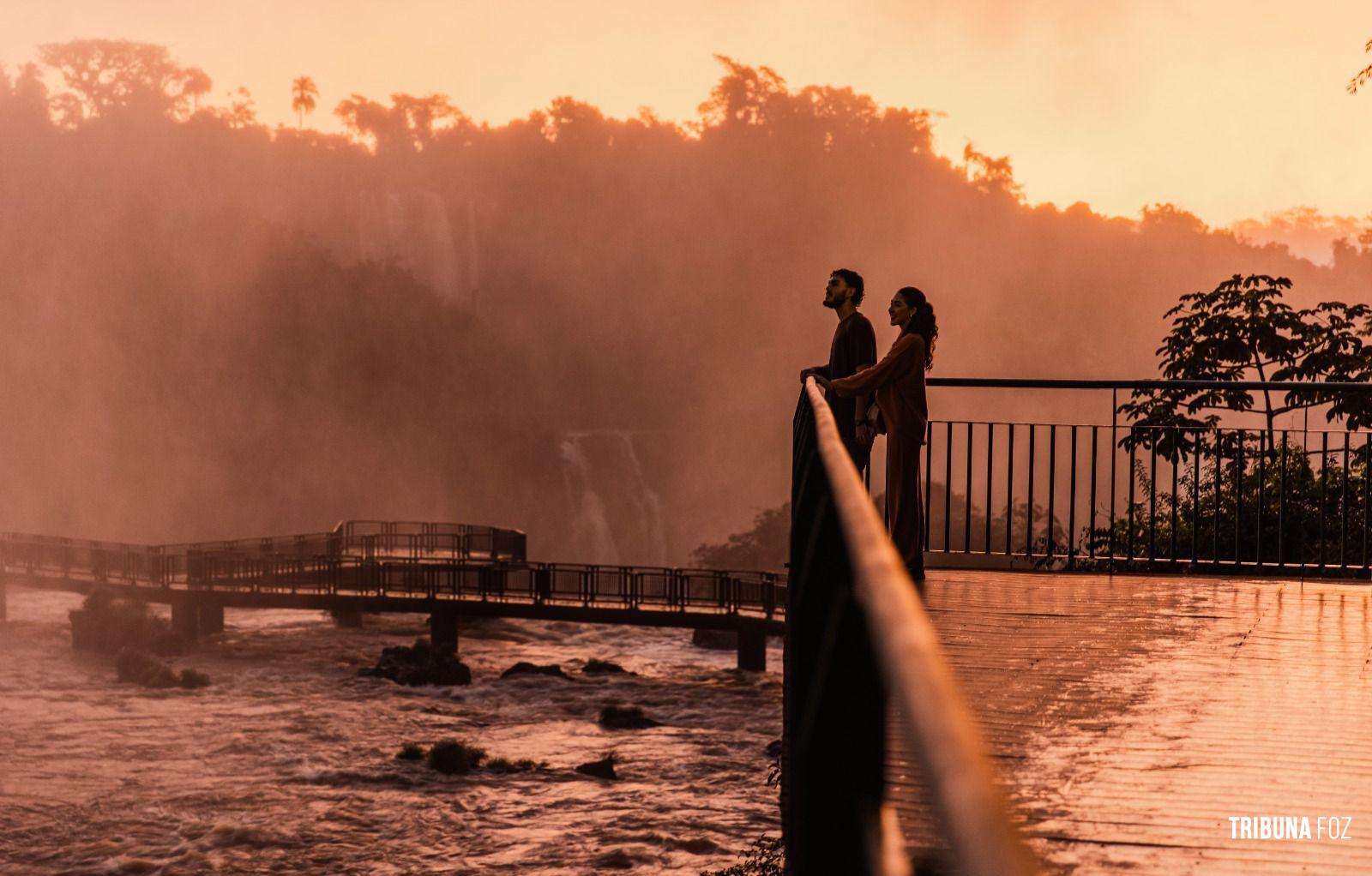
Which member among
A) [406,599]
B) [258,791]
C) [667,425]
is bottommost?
[258,791]

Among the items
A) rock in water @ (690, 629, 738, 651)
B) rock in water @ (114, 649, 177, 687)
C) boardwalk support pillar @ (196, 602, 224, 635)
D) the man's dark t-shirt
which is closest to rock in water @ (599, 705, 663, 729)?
rock in water @ (690, 629, 738, 651)

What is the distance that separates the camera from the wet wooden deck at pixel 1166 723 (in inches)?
150

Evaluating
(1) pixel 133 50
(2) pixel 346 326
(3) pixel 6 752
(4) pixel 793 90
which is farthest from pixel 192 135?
(3) pixel 6 752

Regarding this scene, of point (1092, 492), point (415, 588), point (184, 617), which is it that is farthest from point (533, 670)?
point (1092, 492)

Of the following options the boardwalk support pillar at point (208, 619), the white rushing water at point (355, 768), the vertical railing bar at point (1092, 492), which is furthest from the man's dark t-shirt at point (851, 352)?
the boardwalk support pillar at point (208, 619)

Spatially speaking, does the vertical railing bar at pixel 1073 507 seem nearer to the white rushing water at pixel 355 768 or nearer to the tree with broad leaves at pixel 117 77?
the white rushing water at pixel 355 768

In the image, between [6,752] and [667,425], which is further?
[667,425]

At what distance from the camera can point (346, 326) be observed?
71938 millimetres

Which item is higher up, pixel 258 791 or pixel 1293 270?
pixel 1293 270

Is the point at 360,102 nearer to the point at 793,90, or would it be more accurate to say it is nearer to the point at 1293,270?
the point at 793,90

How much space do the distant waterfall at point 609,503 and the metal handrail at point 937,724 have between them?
62544 mm

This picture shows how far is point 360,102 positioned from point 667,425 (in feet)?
102

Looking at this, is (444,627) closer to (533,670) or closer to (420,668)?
(420,668)

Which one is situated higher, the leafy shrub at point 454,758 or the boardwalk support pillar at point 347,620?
the boardwalk support pillar at point 347,620
